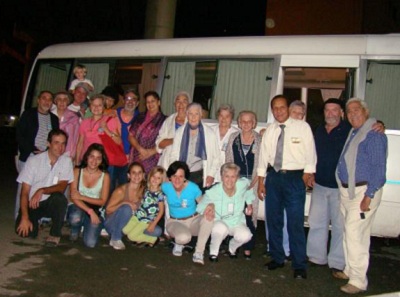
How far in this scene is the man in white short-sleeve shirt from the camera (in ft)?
17.8

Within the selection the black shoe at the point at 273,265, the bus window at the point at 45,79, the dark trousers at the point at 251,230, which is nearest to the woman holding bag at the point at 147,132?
the dark trousers at the point at 251,230

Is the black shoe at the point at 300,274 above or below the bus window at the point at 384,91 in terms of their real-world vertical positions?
below

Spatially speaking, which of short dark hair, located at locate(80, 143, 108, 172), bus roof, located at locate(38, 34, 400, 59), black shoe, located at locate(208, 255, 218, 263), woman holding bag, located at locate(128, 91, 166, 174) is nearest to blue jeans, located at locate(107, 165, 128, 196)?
woman holding bag, located at locate(128, 91, 166, 174)

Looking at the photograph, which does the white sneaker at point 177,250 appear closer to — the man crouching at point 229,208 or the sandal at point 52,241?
the man crouching at point 229,208

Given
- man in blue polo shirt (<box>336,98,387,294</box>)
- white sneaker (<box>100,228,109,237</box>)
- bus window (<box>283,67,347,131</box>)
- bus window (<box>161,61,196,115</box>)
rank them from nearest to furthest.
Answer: man in blue polo shirt (<box>336,98,387,294</box>), white sneaker (<box>100,228,109,237</box>), bus window (<box>283,67,347,131</box>), bus window (<box>161,61,196,115</box>)

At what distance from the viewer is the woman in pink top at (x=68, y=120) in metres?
6.22

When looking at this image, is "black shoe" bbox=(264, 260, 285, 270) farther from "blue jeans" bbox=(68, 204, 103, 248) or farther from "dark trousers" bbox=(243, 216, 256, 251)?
"blue jeans" bbox=(68, 204, 103, 248)

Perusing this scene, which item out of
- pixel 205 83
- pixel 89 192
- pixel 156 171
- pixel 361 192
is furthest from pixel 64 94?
pixel 361 192

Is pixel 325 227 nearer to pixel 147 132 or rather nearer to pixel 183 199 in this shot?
pixel 183 199

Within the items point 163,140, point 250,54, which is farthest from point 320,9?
point 163,140

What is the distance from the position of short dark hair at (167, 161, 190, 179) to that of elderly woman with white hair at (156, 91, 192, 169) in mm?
386

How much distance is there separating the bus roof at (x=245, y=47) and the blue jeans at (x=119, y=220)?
105 inches

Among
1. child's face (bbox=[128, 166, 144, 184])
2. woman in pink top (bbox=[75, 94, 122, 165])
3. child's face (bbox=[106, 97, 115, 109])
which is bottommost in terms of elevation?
child's face (bbox=[128, 166, 144, 184])

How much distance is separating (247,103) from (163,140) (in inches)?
55.2
